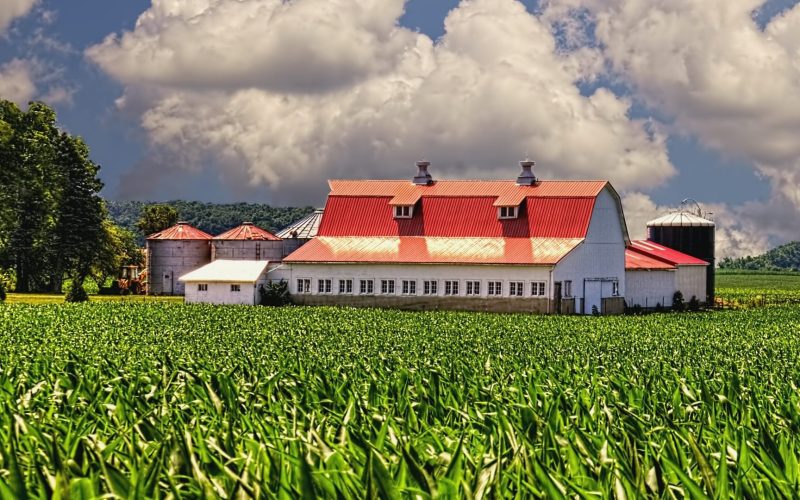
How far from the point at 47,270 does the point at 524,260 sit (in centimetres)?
3826

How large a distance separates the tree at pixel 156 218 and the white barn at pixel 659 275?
65.0 meters

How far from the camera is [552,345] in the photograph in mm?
27312

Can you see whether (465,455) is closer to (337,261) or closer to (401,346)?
(401,346)

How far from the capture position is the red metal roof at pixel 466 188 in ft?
181

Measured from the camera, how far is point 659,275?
60969 millimetres

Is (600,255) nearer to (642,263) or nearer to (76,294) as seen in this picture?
(642,263)

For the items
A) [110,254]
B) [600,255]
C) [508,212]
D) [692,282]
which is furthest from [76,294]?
[692,282]

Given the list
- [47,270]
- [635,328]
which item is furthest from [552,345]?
[47,270]

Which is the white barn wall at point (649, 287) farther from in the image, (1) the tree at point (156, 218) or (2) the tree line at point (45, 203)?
(1) the tree at point (156, 218)

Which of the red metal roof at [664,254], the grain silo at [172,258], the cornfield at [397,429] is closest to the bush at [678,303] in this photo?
the red metal roof at [664,254]

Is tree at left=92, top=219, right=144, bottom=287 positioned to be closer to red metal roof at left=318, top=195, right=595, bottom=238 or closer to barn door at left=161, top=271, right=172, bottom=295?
barn door at left=161, top=271, right=172, bottom=295

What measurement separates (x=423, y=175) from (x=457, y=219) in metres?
4.75

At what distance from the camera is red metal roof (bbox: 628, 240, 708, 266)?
63.2 metres

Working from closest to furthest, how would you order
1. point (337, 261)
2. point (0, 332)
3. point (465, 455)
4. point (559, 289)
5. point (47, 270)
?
point (465, 455) → point (0, 332) → point (559, 289) → point (337, 261) → point (47, 270)
